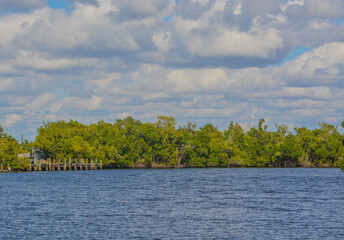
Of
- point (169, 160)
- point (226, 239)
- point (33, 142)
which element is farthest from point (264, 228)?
point (169, 160)

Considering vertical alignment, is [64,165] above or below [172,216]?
above

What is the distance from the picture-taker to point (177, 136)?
614ft

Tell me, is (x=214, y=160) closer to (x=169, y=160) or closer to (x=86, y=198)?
(x=169, y=160)

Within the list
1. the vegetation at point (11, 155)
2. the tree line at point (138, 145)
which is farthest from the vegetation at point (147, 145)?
the vegetation at point (11, 155)

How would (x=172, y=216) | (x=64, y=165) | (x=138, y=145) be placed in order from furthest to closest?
(x=138, y=145)
(x=64, y=165)
(x=172, y=216)

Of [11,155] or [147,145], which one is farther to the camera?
[147,145]

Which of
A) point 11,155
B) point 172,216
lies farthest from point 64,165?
point 172,216

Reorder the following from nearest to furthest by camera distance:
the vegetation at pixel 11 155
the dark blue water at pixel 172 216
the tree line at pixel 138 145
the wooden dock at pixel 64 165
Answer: the dark blue water at pixel 172 216 < the vegetation at pixel 11 155 < the wooden dock at pixel 64 165 < the tree line at pixel 138 145

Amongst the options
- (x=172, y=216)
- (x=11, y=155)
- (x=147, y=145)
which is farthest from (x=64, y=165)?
(x=172, y=216)

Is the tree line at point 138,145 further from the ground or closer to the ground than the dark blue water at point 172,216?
further from the ground

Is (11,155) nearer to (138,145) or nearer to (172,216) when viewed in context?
(138,145)

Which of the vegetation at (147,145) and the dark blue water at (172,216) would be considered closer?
the dark blue water at (172,216)

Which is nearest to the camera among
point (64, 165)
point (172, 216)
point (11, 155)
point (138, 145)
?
point (172, 216)

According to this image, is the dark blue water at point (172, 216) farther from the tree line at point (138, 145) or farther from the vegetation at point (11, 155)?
the tree line at point (138, 145)
